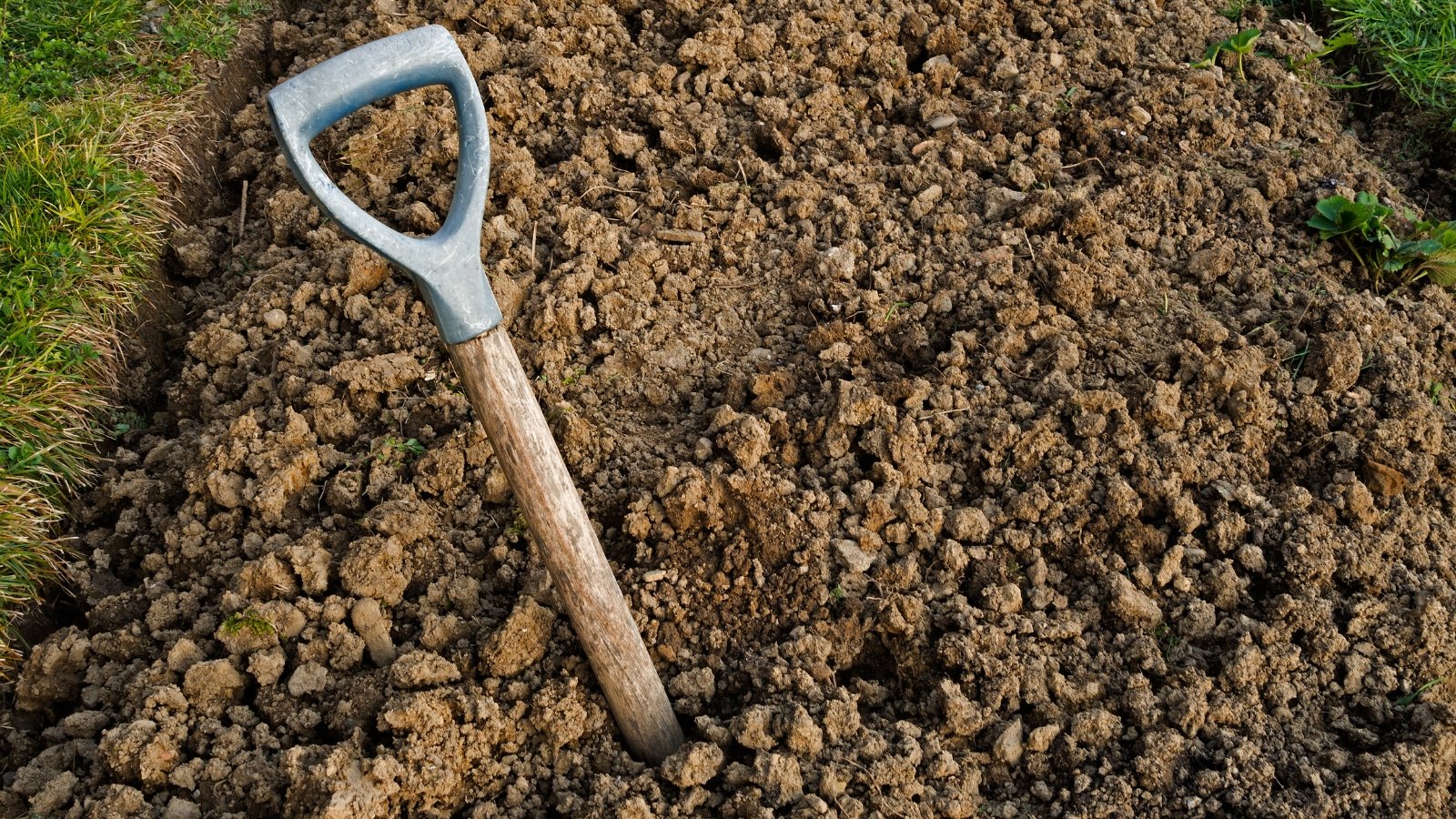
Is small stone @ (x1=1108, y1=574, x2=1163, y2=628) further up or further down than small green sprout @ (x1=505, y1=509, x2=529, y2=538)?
further up

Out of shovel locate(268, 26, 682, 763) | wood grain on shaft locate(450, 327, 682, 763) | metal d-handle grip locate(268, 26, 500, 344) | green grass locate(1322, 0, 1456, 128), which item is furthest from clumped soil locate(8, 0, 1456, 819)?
metal d-handle grip locate(268, 26, 500, 344)

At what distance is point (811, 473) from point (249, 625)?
1549 mm

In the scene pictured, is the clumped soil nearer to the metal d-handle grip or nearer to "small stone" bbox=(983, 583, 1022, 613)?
"small stone" bbox=(983, 583, 1022, 613)

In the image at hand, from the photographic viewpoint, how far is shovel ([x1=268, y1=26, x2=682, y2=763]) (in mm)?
2025

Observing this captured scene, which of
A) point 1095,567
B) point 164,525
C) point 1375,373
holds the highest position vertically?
point 1375,373

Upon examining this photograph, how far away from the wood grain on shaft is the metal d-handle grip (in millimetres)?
106

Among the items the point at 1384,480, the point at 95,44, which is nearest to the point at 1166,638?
the point at 1384,480

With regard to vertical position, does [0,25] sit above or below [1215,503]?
below

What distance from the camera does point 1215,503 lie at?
10.0ft

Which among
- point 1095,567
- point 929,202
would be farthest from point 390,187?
point 1095,567

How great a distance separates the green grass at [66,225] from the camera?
10.4 ft

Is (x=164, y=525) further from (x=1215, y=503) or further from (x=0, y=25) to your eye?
(x=1215, y=503)

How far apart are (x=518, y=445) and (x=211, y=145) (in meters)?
2.70

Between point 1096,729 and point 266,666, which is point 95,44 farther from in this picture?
point 1096,729
